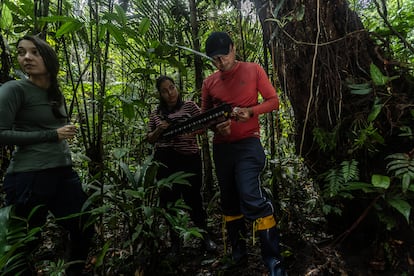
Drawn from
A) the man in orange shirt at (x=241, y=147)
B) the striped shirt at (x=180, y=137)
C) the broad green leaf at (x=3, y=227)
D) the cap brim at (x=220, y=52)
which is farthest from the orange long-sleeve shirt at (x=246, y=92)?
the broad green leaf at (x=3, y=227)

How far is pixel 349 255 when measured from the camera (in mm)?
2172

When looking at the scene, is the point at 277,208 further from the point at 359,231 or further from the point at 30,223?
the point at 30,223

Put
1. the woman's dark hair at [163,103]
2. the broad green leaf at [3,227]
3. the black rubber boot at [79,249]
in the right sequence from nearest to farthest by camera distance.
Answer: the broad green leaf at [3,227] → the black rubber boot at [79,249] → the woman's dark hair at [163,103]

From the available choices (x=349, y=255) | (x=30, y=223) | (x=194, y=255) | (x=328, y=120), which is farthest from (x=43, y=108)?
(x=349, y=255)

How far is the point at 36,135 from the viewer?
1821 millimetres

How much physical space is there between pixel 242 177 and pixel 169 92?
1.21m

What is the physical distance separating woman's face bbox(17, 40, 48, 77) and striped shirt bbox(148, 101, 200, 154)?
1.17 metres

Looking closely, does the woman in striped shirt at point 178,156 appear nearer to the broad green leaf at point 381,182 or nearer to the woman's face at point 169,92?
the woman's face at point 169,92

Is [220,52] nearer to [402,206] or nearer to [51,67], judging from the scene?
[51,67]

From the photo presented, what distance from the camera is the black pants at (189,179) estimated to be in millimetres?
2803

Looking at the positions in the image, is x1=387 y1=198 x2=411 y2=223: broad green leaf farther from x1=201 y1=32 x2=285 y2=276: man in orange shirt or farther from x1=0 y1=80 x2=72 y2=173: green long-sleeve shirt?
x1=0 y1=80 x2=72 y2=173: green long-sleeve shirt

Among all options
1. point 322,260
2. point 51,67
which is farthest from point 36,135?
Result: point 322,260

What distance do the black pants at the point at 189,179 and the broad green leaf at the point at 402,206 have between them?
1.57m

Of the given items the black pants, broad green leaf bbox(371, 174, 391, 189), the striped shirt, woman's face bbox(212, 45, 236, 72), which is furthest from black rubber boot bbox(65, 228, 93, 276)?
broad green leaf bbox(371, 174, 391, 189)
